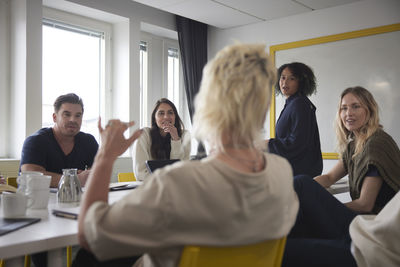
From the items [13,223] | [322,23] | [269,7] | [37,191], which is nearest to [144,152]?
[37,191]

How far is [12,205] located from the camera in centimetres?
138

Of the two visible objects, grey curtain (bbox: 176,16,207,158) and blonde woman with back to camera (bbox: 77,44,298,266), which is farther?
grey curtain (bbox: 176,16,207,158)

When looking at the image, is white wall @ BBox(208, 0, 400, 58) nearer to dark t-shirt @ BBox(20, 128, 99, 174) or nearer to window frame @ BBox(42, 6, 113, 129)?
window frame @ BBox(42, 6, 113, 129)

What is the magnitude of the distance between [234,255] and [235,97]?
39 centimetres

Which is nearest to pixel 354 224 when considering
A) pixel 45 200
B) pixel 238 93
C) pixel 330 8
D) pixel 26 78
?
pixel 238 93

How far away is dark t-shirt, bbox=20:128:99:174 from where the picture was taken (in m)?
2.51

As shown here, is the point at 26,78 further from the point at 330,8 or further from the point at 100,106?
the point at 330,8

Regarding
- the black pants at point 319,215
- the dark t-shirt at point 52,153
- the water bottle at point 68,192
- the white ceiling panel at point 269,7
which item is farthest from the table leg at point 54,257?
the white ceiling panel at point 269,7

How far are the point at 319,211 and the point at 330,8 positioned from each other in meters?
3.28

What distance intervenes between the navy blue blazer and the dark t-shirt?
1360 millimetres

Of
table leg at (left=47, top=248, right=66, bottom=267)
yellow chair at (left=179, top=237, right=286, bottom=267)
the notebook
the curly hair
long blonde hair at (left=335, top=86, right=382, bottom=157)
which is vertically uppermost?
the curly hair

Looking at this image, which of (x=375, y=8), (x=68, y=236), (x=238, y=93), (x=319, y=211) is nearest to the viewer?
(x=238, y=93)

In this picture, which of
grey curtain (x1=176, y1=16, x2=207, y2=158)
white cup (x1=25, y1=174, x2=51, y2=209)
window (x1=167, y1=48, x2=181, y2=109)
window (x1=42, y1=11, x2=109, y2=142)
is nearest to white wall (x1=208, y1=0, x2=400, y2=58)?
grey curtain (x1=176, y1=16, x2=207, y2=158)

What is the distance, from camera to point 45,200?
1.60 m
